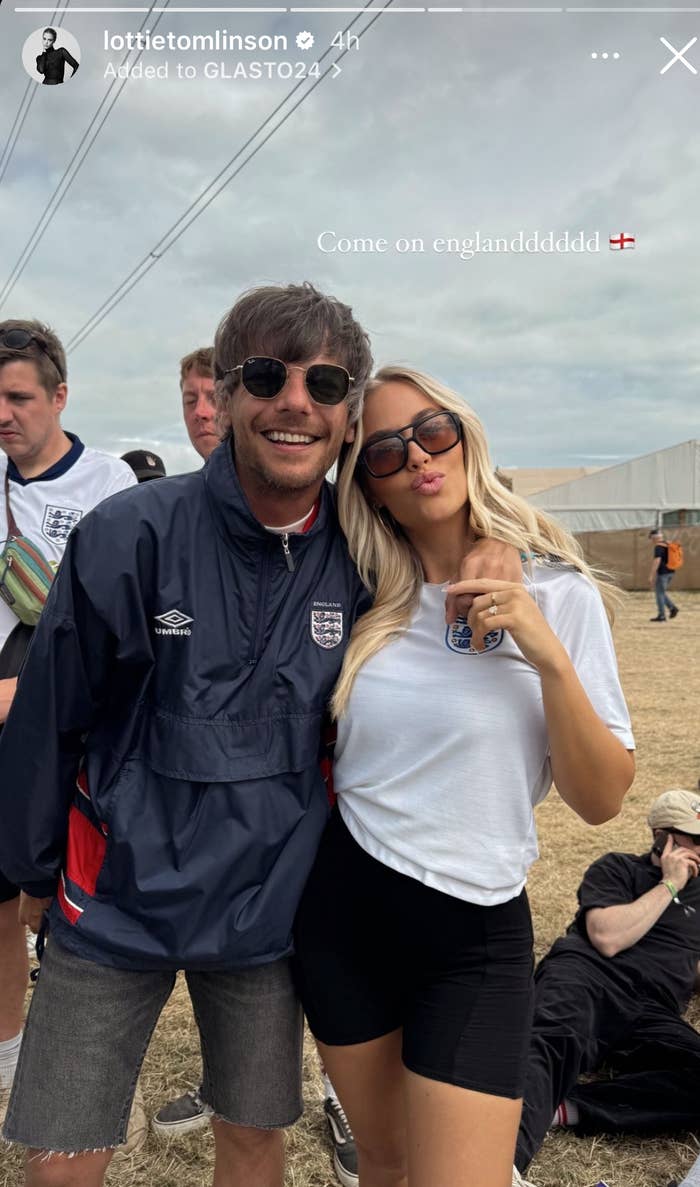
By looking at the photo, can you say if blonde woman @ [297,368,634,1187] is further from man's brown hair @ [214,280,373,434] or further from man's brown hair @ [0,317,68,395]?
man's brown hair @ [0,317,68,395]

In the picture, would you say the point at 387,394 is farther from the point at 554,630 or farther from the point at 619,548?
the point at 619,548

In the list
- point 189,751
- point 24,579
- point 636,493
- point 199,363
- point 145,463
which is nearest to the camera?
point 189,751

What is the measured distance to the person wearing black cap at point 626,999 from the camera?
2.97 metres

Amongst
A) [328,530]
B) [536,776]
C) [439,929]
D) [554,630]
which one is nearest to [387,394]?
[328,530]

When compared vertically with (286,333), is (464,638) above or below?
below

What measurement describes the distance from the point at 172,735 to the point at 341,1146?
6.19ft

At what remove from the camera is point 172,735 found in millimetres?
1964

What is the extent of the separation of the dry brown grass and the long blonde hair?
1.89 meters

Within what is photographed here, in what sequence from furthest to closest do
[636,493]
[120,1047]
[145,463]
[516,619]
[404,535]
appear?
[636,493]
[145,463]
[404,535]
[120,1047]
[516,619]

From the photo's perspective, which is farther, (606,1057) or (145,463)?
(145,463)

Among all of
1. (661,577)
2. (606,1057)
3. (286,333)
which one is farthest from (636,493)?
(286,333)

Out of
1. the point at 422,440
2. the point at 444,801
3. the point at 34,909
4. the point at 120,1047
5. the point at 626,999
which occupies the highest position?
the point at 422,440

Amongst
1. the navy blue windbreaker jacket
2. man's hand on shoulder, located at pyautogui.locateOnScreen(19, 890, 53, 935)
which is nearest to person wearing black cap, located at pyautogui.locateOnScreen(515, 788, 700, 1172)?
the navy blue windbreaker jacket

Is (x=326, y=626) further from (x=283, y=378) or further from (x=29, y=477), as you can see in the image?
(x=29, y=477)
